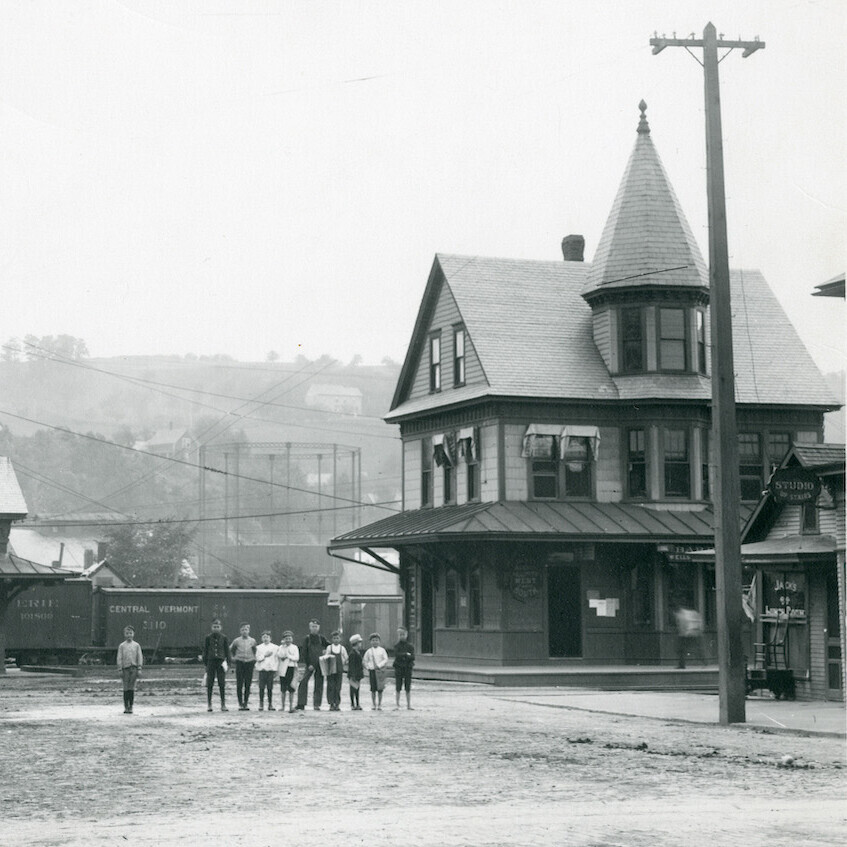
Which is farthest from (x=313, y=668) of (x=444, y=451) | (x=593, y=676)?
(x=444, y=451)

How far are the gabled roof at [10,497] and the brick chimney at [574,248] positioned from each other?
19838mm

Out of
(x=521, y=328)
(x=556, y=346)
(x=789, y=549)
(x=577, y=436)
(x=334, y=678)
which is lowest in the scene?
(x=334, y=678)

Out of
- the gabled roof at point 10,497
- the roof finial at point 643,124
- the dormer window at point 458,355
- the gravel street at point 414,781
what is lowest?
the gravel street at point 414,781

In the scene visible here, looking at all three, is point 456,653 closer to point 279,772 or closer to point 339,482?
point 279,772

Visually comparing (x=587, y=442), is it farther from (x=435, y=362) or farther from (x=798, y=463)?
(x=798, y=463)

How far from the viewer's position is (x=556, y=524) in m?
40.0

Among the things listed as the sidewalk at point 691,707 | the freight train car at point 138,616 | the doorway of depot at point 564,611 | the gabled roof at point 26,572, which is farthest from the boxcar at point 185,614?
the sidewalk at point 691,707

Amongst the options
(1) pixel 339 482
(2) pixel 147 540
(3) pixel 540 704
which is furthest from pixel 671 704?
(1) pixel 339 482

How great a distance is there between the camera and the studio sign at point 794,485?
26.9 m

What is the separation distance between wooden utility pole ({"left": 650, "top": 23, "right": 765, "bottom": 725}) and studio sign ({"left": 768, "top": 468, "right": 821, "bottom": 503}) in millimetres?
3412

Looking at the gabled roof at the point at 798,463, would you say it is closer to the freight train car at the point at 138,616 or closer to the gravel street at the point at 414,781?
the gravel street at the point at 414,781

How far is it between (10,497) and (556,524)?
730 inches

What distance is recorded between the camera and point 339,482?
17162cm

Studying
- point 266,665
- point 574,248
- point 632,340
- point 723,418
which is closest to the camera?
point 723,418
